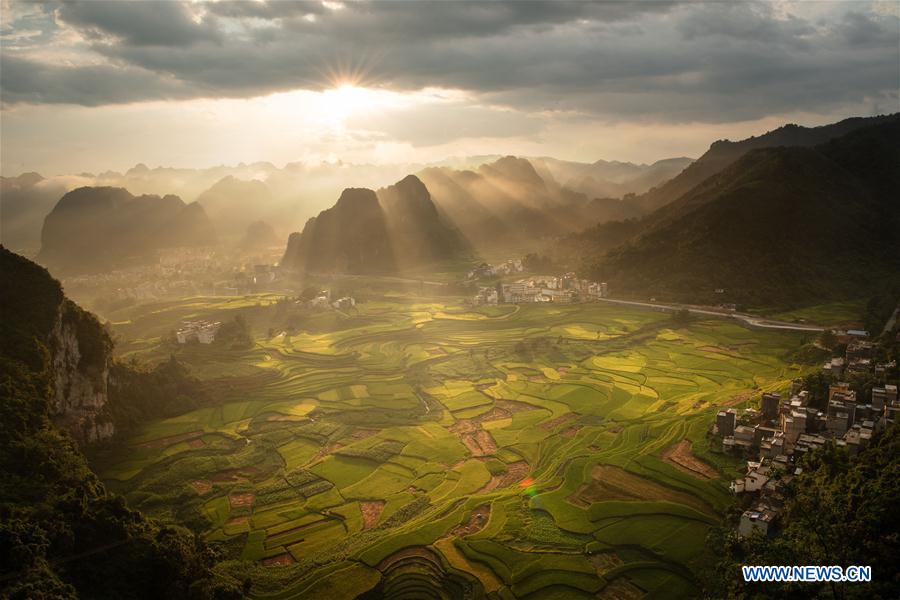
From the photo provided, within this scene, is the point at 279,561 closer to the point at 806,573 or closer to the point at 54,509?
the point at 54,509

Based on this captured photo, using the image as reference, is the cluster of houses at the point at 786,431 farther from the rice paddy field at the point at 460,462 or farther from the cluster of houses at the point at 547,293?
the cluster of houses at the point at 547,293

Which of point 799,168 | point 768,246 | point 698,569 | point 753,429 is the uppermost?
point 799,168

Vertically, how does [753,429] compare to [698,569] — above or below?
above

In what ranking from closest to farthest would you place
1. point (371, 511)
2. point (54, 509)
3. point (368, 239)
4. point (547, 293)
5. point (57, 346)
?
point (54, 509)
point (371, 511)
point (57, 346)
point (547, 293)
point (368, 239)

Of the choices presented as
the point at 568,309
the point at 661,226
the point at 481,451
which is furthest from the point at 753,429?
the point at 661,226

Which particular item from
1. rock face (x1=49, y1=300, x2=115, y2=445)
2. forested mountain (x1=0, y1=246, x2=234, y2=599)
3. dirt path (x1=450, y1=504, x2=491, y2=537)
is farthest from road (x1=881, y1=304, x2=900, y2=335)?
rock face (x1=49, y1=300, x2=115, y2=445)

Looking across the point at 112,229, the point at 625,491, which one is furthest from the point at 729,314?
the point at 112,229

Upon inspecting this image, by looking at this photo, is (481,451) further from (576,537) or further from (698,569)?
(698,569)
